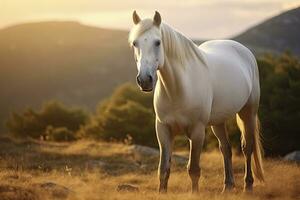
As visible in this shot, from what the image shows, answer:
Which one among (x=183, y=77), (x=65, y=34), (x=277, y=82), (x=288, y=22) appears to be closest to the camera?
(x=183, y=77)

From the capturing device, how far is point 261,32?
9994 cm

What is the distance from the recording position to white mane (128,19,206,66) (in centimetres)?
627

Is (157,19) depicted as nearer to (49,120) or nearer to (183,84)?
(183,84)

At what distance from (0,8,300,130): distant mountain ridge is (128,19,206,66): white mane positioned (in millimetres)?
67703

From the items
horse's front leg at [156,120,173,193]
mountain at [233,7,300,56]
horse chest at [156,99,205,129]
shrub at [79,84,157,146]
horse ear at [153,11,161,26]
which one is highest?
horse ear at [153,11,161,26]

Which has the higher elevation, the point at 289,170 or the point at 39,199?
the point at 39,199

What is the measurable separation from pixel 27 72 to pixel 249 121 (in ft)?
350

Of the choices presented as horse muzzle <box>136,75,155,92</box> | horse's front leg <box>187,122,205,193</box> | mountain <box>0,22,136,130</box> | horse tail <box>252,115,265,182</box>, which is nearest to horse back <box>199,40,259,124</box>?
horse's front leg <box>187,122,205,193</box>

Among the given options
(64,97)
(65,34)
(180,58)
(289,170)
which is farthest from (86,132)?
(65,34)

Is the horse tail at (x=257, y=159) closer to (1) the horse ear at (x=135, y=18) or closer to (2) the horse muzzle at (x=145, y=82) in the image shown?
(1) the horse ear at (x=135, y=18)

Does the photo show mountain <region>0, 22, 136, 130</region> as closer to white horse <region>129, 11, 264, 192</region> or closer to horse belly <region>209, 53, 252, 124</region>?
horse belly <region>209, 53, 252, 124</region>

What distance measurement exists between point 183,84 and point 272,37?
8966 cm

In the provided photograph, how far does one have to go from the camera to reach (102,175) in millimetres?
10109

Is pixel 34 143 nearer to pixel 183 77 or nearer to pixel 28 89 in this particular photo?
pixel 183 77
